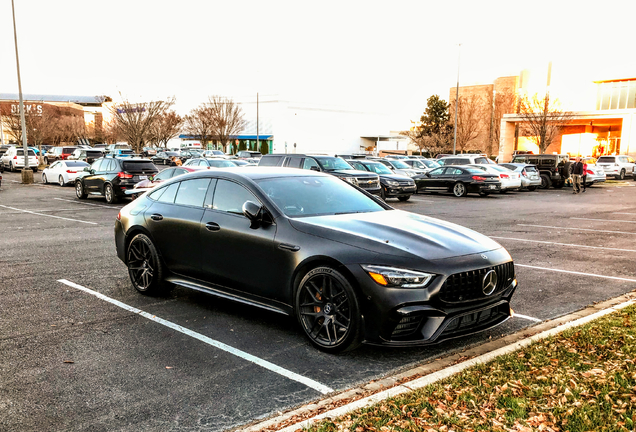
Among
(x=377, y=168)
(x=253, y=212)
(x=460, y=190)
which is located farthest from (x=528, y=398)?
(x=460, y=190)

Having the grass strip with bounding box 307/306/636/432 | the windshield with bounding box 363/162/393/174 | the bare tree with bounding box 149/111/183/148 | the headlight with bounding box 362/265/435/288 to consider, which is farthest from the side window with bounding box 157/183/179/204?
the bare tree with bounding box 149/111/183/148

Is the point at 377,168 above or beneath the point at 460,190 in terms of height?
above

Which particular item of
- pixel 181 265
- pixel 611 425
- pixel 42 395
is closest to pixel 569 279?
pixel 611 425

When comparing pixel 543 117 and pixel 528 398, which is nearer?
pixel 528 398

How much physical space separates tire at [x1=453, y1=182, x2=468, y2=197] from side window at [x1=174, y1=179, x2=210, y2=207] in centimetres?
1995

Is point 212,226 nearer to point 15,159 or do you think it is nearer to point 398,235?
point 398,235

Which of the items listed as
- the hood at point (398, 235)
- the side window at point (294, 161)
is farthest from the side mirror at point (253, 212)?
the side window at point (294, 161)

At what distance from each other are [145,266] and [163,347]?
192 centimetres

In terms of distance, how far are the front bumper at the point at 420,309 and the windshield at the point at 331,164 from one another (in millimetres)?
14592

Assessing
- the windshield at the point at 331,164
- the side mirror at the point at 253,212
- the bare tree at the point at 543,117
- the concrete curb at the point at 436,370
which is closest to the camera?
the concrete curb at the point at 436,370

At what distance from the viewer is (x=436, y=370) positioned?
4.28 m

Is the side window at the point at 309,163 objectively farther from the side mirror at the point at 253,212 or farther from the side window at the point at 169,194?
the side mirror at the point at 253,212

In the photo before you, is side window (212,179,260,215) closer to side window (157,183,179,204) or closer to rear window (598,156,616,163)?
side window (157,183,179,204)

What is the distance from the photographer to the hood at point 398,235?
4.53m
